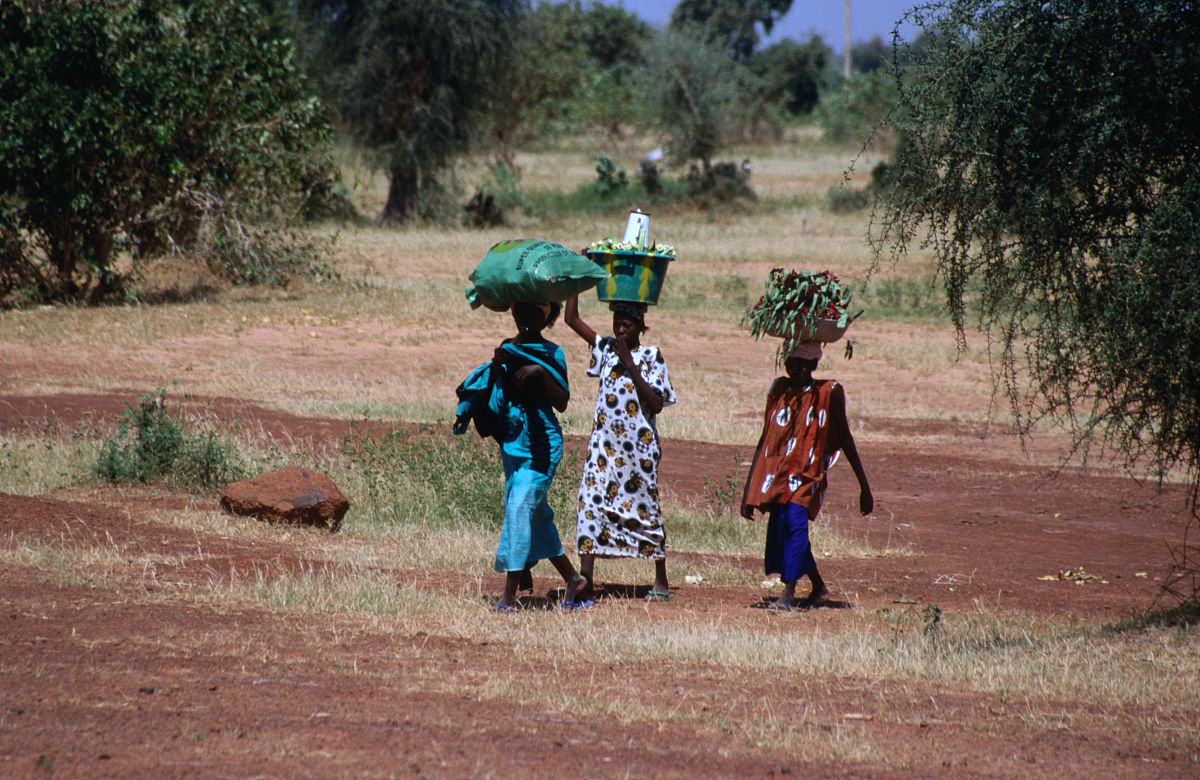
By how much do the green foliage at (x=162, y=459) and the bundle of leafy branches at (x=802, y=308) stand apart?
4.40 m

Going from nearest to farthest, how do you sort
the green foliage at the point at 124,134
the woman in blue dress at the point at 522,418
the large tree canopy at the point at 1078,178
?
the large tree canopy at the point at 1078,178
the woman in blue dress at the point at 522,418
the green foliage at the point at 124,134

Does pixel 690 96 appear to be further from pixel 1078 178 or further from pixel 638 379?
pixel 1078 178

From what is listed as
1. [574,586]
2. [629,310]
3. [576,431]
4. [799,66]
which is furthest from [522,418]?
[799,66]

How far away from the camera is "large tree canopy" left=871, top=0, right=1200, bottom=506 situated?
17.2 ft

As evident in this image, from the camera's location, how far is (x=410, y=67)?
96.1 ft

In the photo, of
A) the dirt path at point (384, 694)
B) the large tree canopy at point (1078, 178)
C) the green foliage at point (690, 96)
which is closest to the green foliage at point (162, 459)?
the dirt path at point (384, 694)

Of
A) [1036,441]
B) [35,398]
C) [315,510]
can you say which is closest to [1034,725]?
[315,510]

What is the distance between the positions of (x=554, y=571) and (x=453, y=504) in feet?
4.36

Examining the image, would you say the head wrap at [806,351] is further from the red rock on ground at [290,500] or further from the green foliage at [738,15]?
the green foliage at [738,15]

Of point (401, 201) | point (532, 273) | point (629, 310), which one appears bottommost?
point (629, 310)

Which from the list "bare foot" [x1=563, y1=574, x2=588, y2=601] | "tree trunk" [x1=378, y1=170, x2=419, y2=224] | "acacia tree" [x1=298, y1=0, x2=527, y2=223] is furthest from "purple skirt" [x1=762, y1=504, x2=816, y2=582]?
"tree trunk" [x1=378, y1=170, x2=419, y2=224]

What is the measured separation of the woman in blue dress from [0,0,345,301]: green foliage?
38.1ft

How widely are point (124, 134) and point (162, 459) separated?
29.4 ft

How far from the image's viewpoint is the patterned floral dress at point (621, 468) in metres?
6.17
